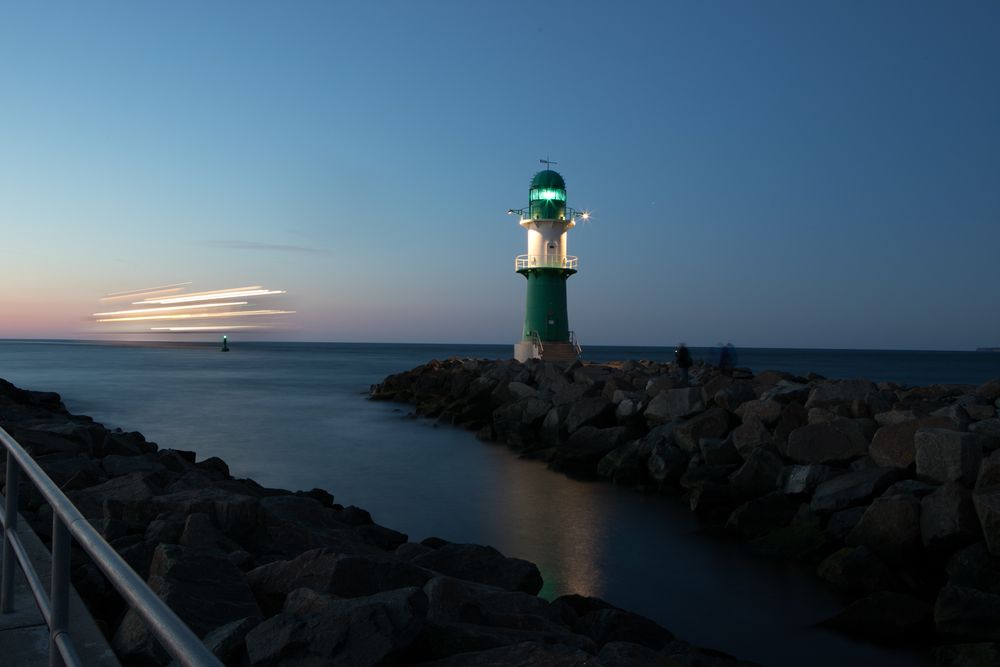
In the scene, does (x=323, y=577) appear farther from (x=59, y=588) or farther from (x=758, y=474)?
(x=758, y=474)

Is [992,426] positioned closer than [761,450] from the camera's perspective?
Yes

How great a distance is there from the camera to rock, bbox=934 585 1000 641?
474cm

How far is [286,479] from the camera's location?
39.1ft

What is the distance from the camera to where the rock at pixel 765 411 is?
31.0 ft

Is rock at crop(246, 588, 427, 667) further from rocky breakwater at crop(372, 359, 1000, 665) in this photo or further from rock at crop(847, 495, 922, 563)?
rock at crop(847, 495, 922, 563)

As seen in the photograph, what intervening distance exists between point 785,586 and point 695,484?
2.79 m

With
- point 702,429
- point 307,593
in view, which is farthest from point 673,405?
→ point 307,593

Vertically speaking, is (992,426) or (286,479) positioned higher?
(992,426)

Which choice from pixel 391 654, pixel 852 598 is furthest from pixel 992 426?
pixel 391 654

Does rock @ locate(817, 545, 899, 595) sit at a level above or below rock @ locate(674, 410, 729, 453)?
below

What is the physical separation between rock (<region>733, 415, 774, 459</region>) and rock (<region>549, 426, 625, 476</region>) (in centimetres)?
263

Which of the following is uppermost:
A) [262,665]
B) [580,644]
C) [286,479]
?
[262,665]

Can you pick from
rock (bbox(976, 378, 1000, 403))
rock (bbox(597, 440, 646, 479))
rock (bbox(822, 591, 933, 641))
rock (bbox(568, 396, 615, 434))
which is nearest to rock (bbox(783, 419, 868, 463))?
rock (bbox(597, 440, 646, 479))

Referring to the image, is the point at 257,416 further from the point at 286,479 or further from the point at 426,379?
the point at 286,479
